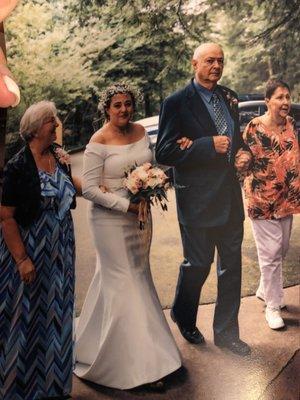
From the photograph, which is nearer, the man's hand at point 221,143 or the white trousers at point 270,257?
the man's hand at point 221,143

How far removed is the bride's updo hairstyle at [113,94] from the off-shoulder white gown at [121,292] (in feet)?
0.74

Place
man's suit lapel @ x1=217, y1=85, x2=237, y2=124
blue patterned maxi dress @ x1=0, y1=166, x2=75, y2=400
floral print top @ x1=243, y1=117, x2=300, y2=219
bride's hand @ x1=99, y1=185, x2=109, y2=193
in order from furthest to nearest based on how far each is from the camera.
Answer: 1. floral print top @ x1=243, y1=117, x2=300, y2=219
2. man's suit lapel @ x1=217, y1=85, x2=237, y2=124
3. bride's hand @ x1=99, y1=185, x2=109, y2=193
4. blue patterned maxi dress @ x1=0, y1=166, x2=75, y2=400

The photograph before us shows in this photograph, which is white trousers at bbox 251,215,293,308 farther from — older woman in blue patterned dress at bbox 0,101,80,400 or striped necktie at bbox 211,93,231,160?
older woman in blue patterned dress at bbox 0,101,80,400

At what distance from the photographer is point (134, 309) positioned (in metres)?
3.15

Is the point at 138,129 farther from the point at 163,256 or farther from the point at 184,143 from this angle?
the point at 163,256

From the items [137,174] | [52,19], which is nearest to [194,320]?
[137,174]

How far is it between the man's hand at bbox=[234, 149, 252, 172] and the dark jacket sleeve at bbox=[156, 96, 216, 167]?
18cm

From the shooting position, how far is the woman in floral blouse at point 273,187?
3.30 meters

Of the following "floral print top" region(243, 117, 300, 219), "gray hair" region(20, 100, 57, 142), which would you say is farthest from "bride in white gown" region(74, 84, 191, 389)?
"floral print top" region(243, 117, 300, 219)

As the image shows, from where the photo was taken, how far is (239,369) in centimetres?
317

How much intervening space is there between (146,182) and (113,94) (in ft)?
1.90

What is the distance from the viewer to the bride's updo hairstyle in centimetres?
300

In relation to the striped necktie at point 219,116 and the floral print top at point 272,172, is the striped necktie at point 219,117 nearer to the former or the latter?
the striped necktie at point 219,116

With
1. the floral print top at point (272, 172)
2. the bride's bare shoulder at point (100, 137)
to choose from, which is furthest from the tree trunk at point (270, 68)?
the bride's bare shoulder at point (100, 137)
